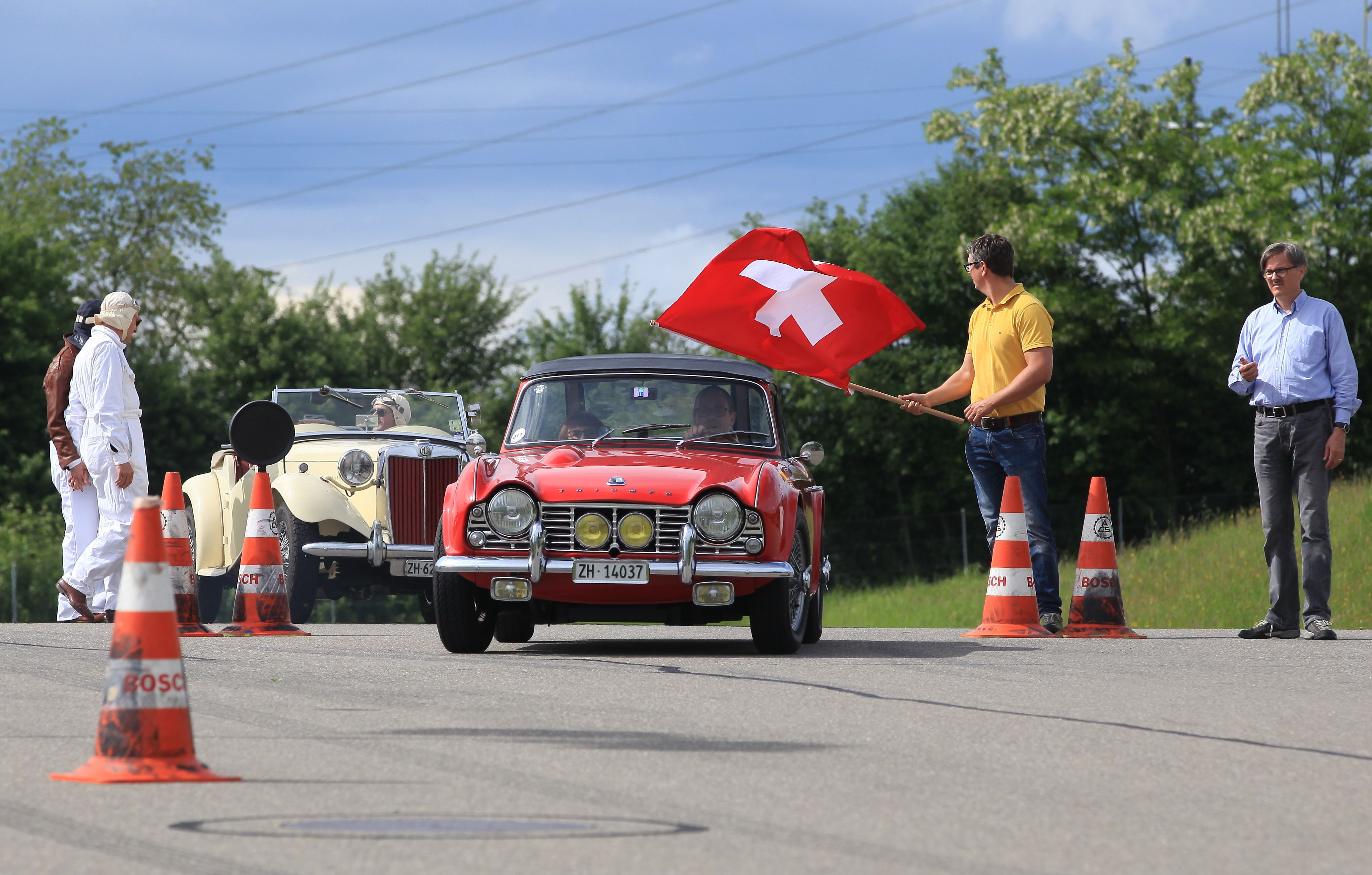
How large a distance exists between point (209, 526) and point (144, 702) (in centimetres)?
1059

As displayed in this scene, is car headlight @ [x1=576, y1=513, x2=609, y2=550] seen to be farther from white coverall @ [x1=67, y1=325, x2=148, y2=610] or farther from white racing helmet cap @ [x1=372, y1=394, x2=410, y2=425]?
white racing helmet cap @ [x1=372, y1=394, x2=410, y2=425]

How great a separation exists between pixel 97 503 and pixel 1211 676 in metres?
8.16

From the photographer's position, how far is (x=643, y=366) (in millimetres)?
9797

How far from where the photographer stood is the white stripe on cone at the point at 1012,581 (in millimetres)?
10039

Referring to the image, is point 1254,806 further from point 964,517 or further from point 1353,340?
point 1353,340

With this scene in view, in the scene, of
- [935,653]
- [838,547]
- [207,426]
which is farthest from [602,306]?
[935,653]

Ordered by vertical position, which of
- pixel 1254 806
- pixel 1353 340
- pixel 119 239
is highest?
pixel 119 239

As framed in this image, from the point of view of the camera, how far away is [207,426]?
47906 mm

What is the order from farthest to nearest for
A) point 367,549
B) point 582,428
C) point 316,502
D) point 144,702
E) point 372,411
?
1. point 372,411
2. point 316,502
3. point 367,549
4. point 582,428
5. point 144,702

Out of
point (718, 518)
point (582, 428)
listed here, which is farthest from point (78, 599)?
point (718, 518)

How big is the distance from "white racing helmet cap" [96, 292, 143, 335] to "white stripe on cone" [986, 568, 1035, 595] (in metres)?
6.08

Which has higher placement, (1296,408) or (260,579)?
(1296,408)

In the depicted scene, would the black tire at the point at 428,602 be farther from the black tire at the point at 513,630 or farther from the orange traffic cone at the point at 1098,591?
the orange traffic cone at the point at 1098,591

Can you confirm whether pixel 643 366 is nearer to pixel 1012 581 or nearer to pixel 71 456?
pixel 1012 581
